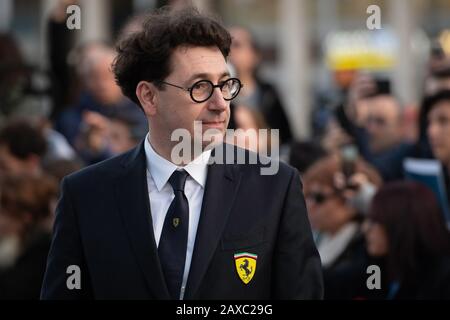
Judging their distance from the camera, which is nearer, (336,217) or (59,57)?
(336,217)

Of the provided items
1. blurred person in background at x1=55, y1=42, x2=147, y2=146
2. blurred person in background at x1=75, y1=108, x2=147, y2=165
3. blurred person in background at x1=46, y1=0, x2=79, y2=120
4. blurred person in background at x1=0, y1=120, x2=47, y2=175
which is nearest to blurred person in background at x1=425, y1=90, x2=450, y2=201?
blurred person in background at x1=75, y1=108, x2=147, y2=165

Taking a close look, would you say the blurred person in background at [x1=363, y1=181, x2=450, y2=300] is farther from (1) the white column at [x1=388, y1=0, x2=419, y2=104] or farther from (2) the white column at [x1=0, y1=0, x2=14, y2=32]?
(1) the white column at [x1=388, y1=0, x2=419, y2=104]

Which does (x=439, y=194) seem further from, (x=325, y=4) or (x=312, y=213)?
(x=325, y=4)

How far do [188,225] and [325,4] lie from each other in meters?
19.9

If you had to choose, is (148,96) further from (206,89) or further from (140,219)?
(140,219)

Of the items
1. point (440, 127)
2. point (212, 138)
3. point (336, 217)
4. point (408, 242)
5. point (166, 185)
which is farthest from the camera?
point (440, 127)

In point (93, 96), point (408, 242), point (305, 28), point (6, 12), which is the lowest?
point (408, 242)

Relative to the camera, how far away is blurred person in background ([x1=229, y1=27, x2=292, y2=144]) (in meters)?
8.16

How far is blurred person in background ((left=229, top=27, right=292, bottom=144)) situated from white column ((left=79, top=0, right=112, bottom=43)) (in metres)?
11.9

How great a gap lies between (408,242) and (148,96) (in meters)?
2.04

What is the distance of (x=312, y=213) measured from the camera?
235 inches

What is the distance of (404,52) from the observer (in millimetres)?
22000

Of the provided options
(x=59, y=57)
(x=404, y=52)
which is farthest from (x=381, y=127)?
(x=404, y=52)

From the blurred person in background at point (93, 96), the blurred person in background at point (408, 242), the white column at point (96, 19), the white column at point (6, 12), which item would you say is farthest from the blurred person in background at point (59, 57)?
the white column at point (96, 19)
